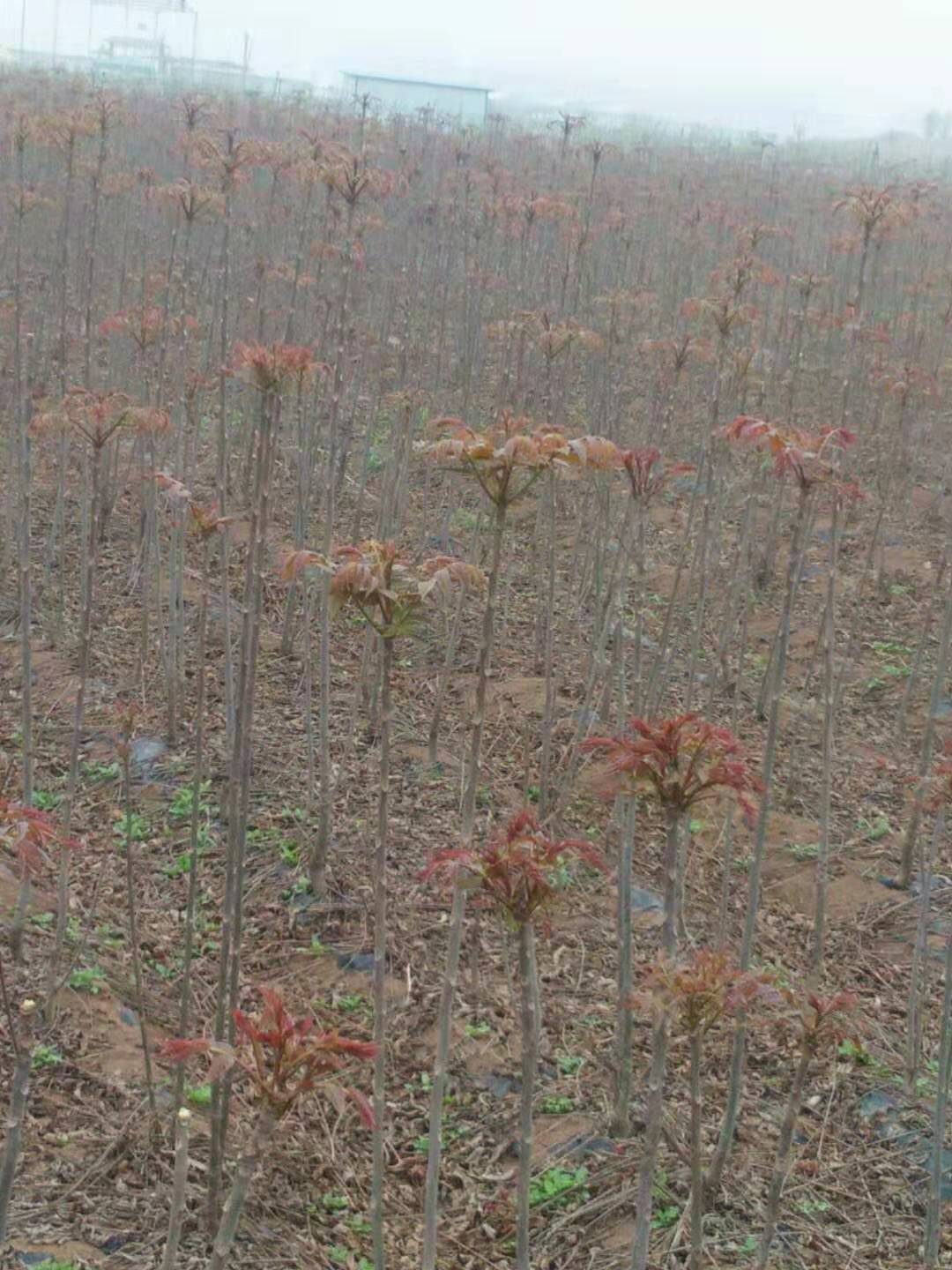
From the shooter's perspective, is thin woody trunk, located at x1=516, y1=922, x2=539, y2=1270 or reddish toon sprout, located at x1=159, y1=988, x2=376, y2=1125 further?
thin woody trunk, located at x1=516, y1=922, x2=539, y2=1270

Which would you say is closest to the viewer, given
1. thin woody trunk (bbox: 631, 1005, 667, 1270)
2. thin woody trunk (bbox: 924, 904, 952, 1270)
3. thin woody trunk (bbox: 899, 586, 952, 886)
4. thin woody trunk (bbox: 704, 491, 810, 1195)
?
thin woody trunk (bbox: 631, 1005, 667, 1270)

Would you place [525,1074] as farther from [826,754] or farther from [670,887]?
[826,754]

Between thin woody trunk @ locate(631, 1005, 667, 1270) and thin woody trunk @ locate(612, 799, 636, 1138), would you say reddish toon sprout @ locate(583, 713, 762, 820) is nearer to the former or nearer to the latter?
thin woody trunk @ locate(631, 1005, 667, 1270)

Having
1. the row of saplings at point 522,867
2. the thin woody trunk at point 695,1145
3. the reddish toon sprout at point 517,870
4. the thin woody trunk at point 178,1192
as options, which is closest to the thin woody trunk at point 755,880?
the thin woody trunk at point 695,1145

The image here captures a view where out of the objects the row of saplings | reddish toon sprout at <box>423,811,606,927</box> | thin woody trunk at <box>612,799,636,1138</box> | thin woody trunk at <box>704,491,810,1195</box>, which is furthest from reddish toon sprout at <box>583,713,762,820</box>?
thin woody trunk at <box>704,491,810,1195</box>

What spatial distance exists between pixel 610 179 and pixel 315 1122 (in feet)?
56.0

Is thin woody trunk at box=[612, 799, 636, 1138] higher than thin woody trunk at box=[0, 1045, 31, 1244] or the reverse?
the reverse

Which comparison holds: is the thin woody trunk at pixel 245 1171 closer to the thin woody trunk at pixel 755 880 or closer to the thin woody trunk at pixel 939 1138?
the thin woody trunk at pixel 755 880

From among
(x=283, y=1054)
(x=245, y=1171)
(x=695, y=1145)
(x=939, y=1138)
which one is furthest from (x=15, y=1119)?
(x=939, y=1138)

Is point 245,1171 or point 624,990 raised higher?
point 245,1171

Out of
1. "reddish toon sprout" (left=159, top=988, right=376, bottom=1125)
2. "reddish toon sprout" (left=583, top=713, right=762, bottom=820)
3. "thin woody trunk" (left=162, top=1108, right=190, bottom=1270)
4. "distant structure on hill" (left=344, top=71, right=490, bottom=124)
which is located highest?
"distant structure on hill" (left=344, top=71, right=490, bottom=124)

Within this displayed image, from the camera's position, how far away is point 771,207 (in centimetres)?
1856

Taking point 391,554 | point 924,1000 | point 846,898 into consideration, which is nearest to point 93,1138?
point 391,554

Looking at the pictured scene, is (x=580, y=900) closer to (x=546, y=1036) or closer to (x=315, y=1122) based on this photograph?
(x=546, y=1036)
